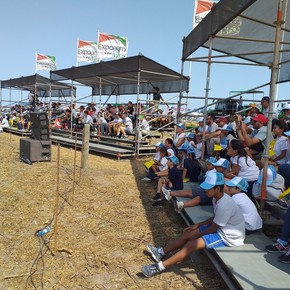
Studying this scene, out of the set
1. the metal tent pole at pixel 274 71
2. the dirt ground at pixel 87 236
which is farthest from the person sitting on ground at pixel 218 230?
the metal tent pole at pixel 274 71

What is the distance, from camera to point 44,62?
23.2 meters

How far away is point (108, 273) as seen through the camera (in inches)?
137

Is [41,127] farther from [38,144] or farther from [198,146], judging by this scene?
[198,146]

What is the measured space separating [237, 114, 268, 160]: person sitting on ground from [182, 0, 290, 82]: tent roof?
1130 millimetres

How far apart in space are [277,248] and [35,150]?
26.1ft

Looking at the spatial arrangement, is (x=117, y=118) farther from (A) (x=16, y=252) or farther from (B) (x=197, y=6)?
(A) (x=16, y=252)

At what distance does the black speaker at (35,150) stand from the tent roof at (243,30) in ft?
16.9

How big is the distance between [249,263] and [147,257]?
129 centimetres

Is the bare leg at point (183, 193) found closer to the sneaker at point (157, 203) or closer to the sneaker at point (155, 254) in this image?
the sneaker at point (157, 203)

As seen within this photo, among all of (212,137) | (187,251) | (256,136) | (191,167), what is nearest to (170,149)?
(191,167)

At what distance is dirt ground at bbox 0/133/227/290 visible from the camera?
335 cm

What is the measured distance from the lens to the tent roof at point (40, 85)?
1764 cm

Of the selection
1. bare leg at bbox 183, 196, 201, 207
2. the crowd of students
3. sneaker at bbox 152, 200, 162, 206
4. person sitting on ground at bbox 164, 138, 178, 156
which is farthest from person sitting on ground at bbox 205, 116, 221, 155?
bare leg at bbox 183, 196, 201, 207

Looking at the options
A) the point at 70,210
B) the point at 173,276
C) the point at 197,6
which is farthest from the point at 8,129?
the point at 173,276
